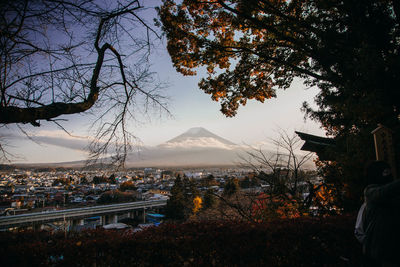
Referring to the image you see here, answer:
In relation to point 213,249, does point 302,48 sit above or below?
above

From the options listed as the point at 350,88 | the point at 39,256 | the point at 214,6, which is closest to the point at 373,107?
the point at 350,88


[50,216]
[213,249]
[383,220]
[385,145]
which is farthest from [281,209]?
[50,216]

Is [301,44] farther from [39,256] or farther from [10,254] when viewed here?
[10,254]

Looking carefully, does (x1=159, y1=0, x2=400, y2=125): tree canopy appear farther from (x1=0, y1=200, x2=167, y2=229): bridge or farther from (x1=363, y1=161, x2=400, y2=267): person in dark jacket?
(x1=0, y1=200, x2=167, y2=229): bridge

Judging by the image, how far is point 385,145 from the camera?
10.9ft

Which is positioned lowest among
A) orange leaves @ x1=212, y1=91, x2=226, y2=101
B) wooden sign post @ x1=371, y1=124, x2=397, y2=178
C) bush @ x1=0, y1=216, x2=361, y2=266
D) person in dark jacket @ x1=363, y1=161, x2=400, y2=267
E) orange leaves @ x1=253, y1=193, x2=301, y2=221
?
orange leaves @ x1=253, y1=193, x2=301, y2=221

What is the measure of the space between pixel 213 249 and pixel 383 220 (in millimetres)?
2468

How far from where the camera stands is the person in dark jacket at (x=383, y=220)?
→ 1.85 metres

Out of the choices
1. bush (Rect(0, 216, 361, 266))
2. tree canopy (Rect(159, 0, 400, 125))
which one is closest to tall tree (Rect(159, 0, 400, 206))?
tree canopy (Rect(159, 0, 400, 125))

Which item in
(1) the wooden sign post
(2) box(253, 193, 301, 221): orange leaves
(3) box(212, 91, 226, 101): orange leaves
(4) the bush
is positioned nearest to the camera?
(4) the bush

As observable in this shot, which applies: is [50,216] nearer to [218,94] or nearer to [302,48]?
[218,94]

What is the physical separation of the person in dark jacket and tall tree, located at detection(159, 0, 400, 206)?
2734mm

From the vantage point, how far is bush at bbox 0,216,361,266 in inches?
120

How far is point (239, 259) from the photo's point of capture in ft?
10.6
